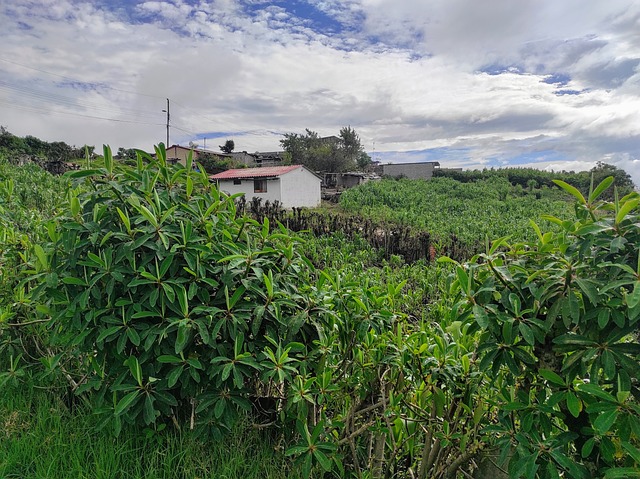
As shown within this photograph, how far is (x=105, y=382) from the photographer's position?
1.67 meters

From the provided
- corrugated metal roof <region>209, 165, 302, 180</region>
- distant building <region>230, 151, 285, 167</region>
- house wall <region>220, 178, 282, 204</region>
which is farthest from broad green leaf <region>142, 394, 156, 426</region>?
distant building <region>230, 151, 285, 167</region>

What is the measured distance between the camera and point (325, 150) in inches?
1431

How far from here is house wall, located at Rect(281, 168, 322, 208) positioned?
914 inches

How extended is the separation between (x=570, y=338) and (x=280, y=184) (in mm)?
22174

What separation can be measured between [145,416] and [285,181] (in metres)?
22.0

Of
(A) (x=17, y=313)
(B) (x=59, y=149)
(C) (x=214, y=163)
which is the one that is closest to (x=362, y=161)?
(C) (x=214, y=163)

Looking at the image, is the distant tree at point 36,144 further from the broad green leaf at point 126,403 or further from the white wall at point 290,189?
the broad green leaf at point 126,403

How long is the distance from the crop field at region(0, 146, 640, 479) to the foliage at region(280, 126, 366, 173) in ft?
114

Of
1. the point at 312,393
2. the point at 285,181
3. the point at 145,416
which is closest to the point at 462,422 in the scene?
the point at 312,393

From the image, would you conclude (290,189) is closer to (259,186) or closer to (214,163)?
(259,186)

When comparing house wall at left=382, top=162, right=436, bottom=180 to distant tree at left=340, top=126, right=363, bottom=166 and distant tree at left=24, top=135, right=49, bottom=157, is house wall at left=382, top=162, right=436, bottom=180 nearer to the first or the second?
distant tree at left=340, top=126, right=363, bottom=166

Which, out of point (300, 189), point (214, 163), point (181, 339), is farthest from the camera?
point (214, 163)

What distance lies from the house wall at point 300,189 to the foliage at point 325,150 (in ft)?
38.1

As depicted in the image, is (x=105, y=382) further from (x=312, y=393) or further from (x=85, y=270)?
(x=312, y=393)
